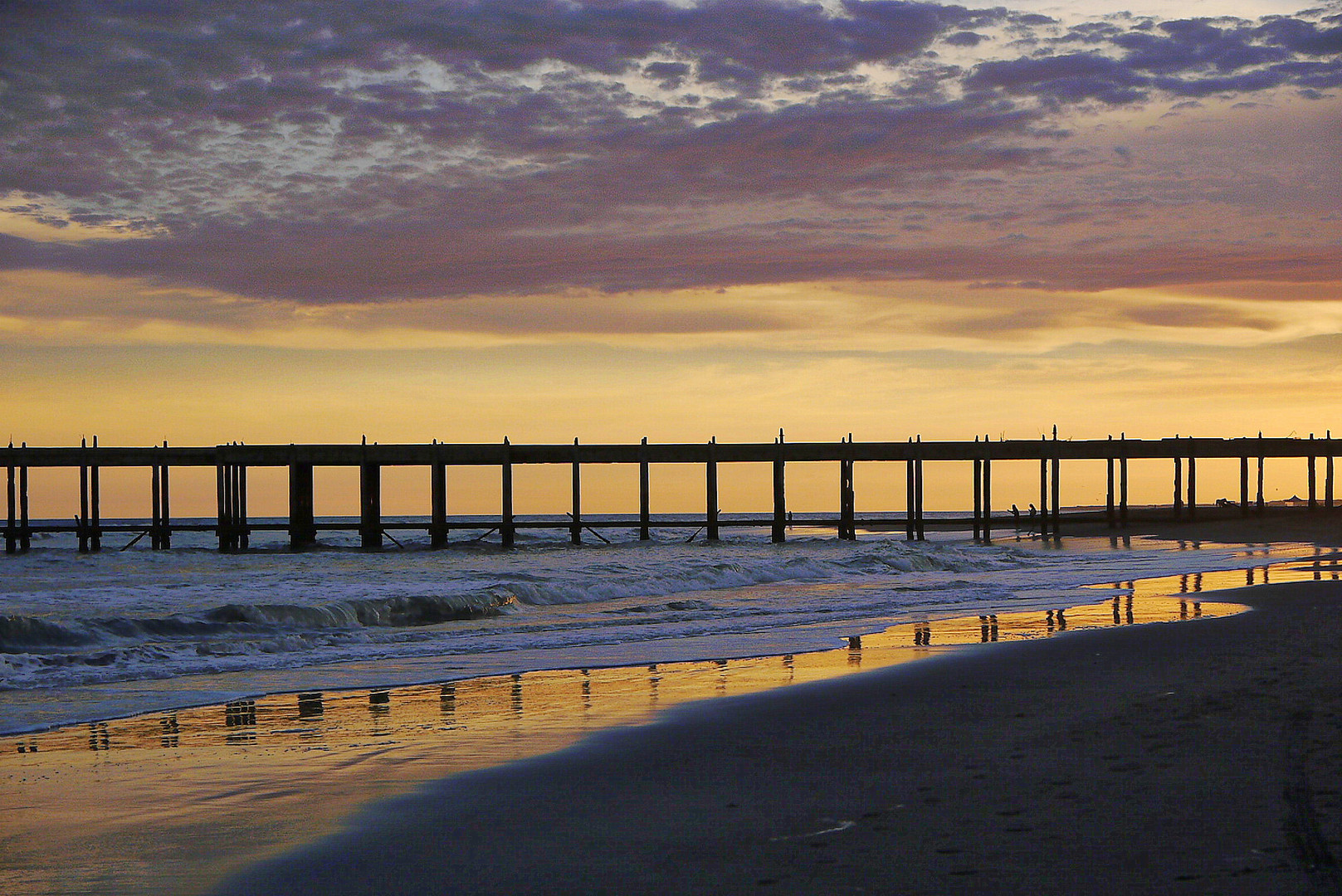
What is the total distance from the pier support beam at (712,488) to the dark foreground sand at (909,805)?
1275 inches

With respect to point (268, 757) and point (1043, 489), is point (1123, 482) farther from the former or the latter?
point (268, 757)

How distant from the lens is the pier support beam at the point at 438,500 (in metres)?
40.6

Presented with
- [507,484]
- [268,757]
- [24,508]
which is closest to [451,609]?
[268,757]

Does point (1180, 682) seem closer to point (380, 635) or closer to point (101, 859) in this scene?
point (101, 859)

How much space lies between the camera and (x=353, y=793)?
6090mm

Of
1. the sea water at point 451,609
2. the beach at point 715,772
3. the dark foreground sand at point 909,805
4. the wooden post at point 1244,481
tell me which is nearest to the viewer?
the dark foreground sand at point 909,805

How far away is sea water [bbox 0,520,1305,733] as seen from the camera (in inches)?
451

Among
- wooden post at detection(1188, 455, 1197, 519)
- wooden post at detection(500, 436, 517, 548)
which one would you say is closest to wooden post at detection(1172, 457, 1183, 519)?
wooden post at detection(1188, 455, 1197, 519)

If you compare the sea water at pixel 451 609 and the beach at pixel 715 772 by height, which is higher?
the beach at pixel 715 772

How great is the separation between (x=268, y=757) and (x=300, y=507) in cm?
3548

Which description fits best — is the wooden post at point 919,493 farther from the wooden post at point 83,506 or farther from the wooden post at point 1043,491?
the wooden post at point 83,506

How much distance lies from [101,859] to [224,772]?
174cm

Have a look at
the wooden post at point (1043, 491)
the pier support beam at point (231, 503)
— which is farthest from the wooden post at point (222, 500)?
the wooden post at point (1043, 491)

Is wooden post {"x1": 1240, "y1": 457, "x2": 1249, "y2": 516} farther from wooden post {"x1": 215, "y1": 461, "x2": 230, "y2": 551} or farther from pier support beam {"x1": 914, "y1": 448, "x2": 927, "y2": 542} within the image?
wooden post {"x1": 215, "y1": 461, "x2": 230, "y2": 551}
